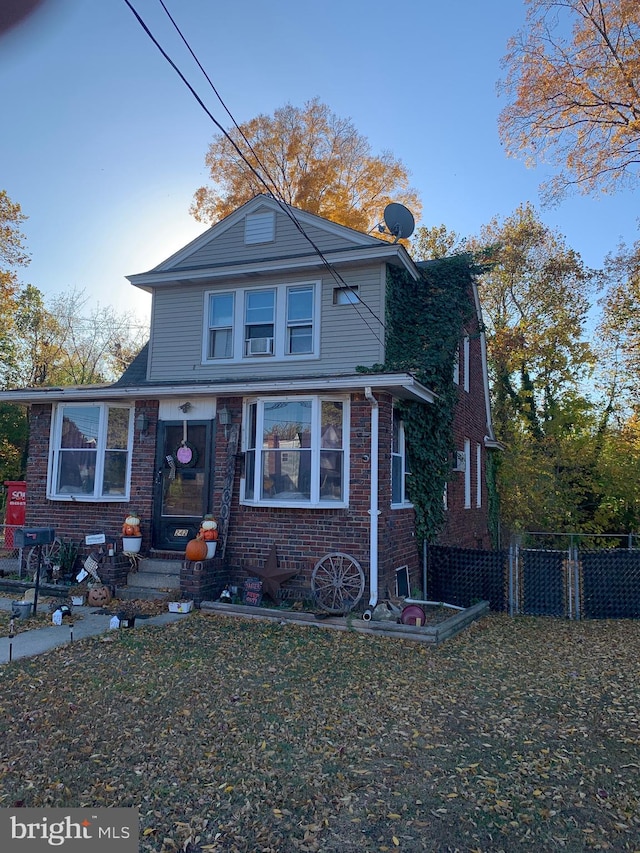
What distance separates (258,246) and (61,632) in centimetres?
742

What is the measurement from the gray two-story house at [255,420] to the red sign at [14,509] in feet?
9.49

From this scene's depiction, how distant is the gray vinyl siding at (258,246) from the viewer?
10805 millimetres

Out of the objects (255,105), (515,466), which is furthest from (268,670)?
(515,466)

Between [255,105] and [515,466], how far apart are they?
1368 cm

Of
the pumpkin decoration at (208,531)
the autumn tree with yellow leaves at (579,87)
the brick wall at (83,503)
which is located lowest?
the pumpkin decoration at (208,531)

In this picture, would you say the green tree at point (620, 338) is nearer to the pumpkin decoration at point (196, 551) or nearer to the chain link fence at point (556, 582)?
the chain link fence at point (556, 582)

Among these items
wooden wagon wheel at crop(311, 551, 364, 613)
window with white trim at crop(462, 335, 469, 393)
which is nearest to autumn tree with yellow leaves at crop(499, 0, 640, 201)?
window with white trim at crop(462, 335, 469, 393)

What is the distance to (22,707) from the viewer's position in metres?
4.88

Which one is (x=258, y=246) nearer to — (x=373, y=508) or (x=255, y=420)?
(x=255, y=420)

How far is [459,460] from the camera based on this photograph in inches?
510

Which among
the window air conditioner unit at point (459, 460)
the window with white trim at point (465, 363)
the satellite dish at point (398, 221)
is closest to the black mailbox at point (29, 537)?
the window air conditioner unit at point (459, 460)

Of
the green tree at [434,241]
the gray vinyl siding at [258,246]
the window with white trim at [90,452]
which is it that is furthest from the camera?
the green tree at [434,241]

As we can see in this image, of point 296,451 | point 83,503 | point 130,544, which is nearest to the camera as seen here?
point 296,451

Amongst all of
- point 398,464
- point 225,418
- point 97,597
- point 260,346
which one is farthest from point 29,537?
point 398,464
